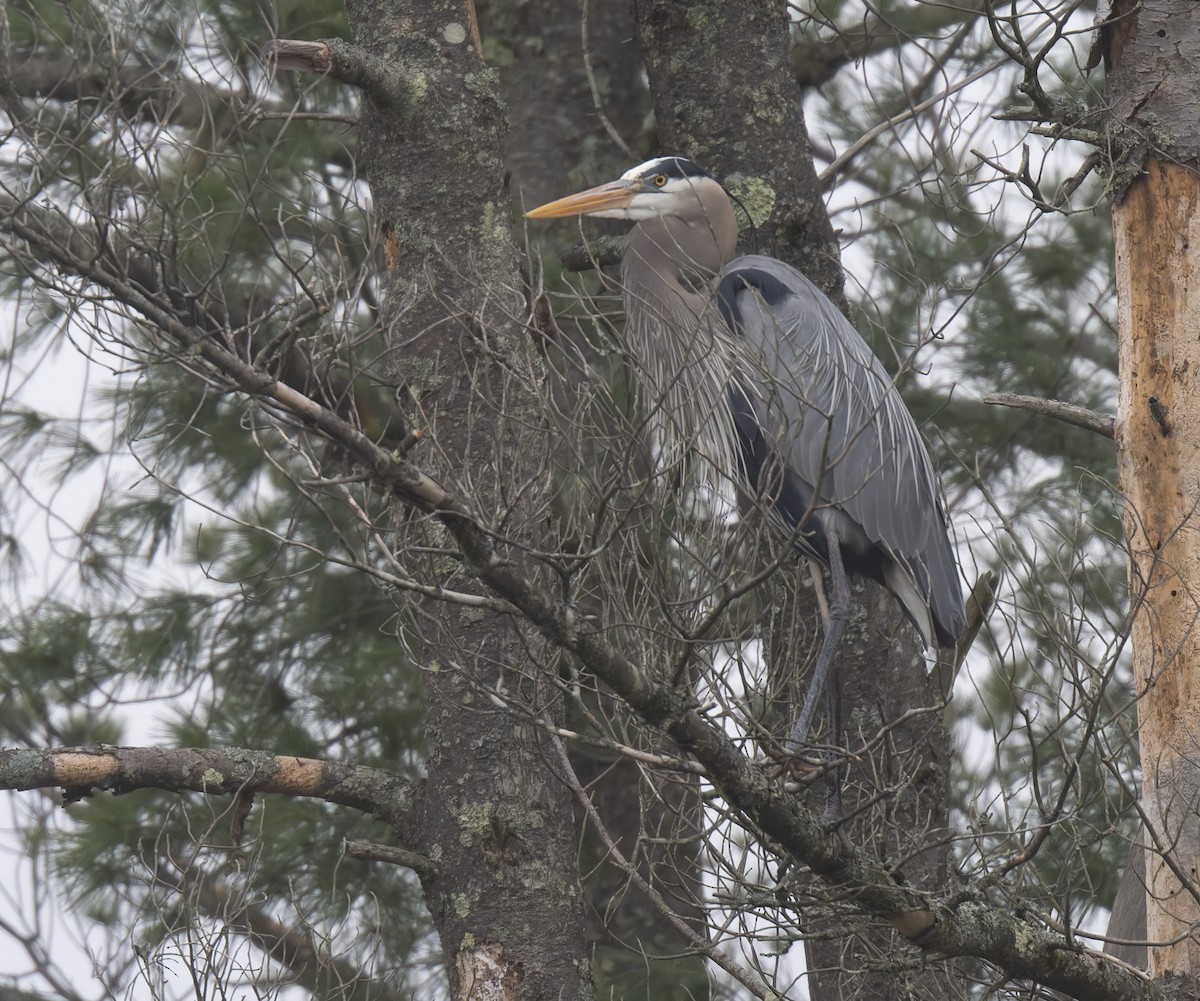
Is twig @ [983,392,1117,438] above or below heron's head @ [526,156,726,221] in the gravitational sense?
below

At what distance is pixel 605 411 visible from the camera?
237 cm

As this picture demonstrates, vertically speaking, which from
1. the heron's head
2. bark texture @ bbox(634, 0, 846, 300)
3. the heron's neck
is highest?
bark texture @ bbox(634, 0, 846, 300)

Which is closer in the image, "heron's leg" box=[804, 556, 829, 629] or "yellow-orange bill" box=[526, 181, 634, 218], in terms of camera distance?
"heron's leg" box=[804, 556, 829, 629]

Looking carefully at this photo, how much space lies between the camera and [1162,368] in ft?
10.3

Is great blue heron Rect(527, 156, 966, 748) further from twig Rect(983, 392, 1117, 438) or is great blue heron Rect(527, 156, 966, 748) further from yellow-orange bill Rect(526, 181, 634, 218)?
twig Rect(983, 392, 1117, 438)

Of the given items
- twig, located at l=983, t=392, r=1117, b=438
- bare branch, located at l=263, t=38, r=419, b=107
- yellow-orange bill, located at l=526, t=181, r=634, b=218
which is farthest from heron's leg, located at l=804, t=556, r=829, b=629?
bare branch, located at l=263, t=38, r=419, b=107

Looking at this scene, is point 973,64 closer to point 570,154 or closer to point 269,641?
point 570,154

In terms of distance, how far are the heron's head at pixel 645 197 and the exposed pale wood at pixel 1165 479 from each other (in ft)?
3.24

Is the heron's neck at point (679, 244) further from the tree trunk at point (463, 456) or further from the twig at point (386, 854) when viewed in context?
the twig at point (386, 854)

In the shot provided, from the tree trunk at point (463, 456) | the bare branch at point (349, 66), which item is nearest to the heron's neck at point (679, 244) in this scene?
the tree trunk at point (463, 456)

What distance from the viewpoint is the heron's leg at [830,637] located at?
116 inches

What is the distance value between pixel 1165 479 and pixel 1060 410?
0.24m

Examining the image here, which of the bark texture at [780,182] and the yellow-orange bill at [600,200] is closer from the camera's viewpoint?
the bark texture at [780,182]

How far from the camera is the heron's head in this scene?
3.73 m
